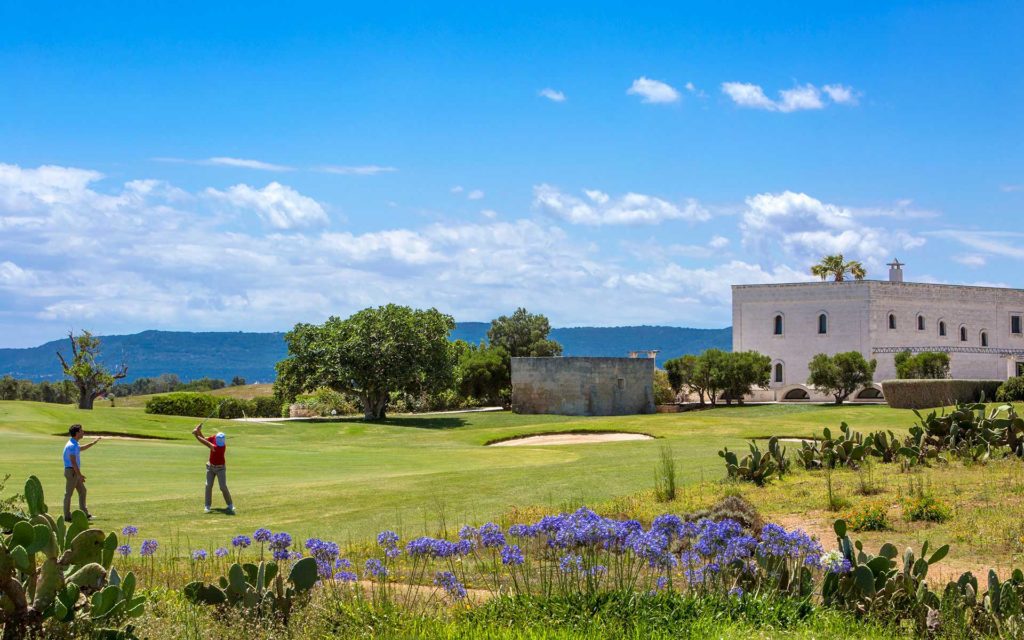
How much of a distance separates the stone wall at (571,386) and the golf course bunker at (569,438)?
66.1 ft

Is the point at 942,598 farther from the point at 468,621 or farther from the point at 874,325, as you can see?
the point at 874,325

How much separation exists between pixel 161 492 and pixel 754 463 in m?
12.1

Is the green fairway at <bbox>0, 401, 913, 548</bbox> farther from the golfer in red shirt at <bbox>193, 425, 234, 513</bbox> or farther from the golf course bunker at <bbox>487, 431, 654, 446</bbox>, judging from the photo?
the golf course bunker at <bbox>487, 431, 654, 446</bbox>

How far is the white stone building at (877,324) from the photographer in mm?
95000

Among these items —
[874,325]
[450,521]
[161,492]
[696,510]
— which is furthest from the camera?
[874,325]

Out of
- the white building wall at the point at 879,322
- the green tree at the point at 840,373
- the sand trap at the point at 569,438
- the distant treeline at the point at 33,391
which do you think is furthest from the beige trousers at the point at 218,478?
the white building wall at the point at 879,322

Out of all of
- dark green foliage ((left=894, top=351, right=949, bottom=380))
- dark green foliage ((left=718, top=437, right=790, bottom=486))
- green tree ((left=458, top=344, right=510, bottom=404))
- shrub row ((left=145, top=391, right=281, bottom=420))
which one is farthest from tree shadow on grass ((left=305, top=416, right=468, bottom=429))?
dark green foliage ((left=894, top=351, right=949, bottom=380))

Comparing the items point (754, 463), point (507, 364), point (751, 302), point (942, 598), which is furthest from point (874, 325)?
point (942, 598)

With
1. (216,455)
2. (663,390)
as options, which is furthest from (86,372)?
(216,455)

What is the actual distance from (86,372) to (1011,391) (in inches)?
1998

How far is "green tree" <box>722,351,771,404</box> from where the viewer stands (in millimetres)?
79812

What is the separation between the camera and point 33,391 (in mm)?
87125

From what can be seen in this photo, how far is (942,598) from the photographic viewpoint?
9.62 m

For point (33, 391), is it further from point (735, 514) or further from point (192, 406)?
point (735, 514)
